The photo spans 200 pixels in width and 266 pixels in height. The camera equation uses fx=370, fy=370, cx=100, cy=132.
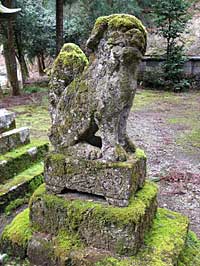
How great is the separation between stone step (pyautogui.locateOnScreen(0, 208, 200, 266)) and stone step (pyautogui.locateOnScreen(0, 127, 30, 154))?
6.25ft

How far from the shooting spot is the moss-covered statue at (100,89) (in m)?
3.01

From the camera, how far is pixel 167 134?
353 inches

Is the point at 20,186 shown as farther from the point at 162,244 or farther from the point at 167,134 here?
the point at 167,134

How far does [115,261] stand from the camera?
2988mm

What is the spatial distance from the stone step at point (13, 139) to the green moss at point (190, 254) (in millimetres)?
2927

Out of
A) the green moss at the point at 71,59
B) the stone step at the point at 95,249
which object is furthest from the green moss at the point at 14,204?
the green moss at the point at 71,59

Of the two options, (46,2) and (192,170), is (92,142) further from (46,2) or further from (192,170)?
(46,2)

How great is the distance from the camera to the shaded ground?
18.0ft

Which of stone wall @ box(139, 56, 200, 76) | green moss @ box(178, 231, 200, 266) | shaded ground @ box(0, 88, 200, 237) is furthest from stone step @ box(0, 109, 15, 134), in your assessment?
stone wall @ box(139, 56, 200, 76)

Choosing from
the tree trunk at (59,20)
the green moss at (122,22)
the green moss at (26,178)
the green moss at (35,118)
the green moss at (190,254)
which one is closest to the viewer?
the green moss at (122,22)

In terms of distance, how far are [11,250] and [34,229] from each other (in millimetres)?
280

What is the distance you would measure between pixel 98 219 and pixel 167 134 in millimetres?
6122

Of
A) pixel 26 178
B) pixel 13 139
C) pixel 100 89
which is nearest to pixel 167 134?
pixel 13 139

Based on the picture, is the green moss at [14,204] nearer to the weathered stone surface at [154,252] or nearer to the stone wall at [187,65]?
the weathered stone surface at [154,252]
